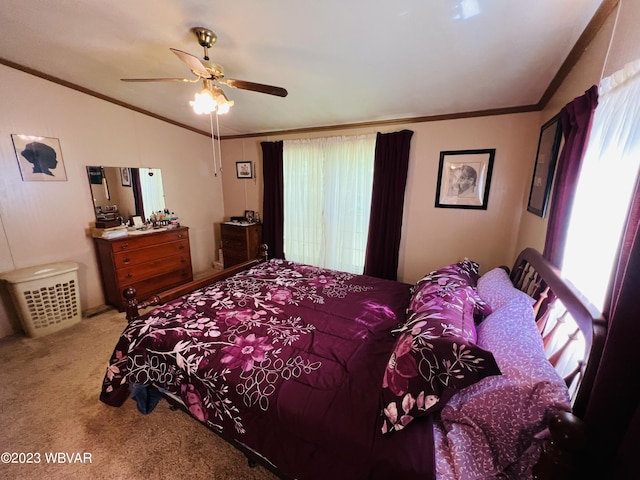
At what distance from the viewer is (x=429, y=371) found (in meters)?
0.98

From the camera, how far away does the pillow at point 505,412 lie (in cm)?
83

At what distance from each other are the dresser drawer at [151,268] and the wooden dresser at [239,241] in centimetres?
68

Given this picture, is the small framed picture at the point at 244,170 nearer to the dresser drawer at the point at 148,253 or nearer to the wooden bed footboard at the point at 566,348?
the dresser drawer at the point at 148,253

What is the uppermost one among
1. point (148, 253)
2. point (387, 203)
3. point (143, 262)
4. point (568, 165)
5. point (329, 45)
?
point (329, 45)

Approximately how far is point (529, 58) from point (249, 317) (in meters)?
2.71

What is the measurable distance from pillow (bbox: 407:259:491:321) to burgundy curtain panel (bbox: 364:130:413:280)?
1342mm

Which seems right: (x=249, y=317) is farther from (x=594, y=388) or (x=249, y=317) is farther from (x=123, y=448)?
(x=594, y=388)

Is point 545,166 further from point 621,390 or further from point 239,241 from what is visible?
point 239,241

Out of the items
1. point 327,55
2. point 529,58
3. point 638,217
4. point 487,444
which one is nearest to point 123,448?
point 487,444

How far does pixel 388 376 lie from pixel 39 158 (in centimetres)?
382

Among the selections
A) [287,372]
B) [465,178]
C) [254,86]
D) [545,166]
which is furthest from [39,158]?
[545,166]

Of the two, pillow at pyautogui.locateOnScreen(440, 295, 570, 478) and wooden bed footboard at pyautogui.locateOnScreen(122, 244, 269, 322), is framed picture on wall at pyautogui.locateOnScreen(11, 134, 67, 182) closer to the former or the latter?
wooden bed footboard at pyautogui.locateOnScreen(122, 244, 269, 322)

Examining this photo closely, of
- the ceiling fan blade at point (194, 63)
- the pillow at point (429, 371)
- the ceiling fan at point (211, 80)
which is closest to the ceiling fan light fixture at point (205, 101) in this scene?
the ceiling fan at point (211, 80)

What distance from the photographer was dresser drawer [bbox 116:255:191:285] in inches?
117
